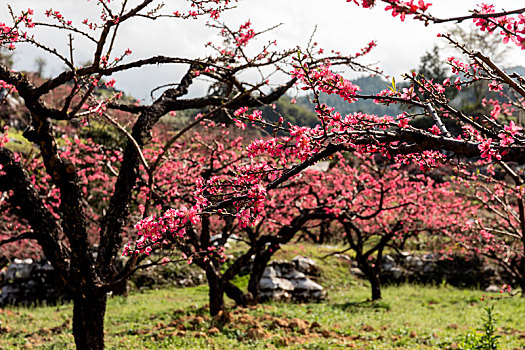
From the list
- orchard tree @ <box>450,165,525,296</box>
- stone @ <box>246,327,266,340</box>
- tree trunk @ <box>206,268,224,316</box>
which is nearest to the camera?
orchard tree @ <box>450,165,525,296</box>

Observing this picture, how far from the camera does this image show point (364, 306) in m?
11.0

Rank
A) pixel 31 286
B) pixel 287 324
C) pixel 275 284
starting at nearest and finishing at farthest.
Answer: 1. pixel 287 324
2. pixel 275 284
3. pixel 31 286

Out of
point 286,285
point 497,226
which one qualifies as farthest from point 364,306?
point 497,226

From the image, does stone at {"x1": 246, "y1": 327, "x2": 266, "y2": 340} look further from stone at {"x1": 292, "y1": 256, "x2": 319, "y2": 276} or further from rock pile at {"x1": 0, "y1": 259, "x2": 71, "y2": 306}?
rock pile at {"x1": 0, "y1": 259, "x2": 71, "y2": 306}

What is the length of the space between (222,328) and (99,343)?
311 cm

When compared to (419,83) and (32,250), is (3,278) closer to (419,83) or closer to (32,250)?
(32,250)

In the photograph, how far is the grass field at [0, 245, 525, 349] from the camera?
6.88m

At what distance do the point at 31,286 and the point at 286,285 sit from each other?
841 cm

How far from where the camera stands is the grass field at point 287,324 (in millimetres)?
6883

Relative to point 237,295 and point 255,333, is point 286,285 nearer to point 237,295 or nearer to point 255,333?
point 237,295

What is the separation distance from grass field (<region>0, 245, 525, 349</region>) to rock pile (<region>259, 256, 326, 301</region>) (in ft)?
1.71

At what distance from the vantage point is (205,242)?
Result: 8.73m

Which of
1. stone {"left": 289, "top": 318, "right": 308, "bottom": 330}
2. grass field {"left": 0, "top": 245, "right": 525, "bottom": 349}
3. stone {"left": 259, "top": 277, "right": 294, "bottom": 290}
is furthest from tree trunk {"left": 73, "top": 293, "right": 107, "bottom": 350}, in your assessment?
stone {"left": 259, "top": 277, "right": 294, "bottom": 290}

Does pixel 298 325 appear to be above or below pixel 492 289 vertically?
above
